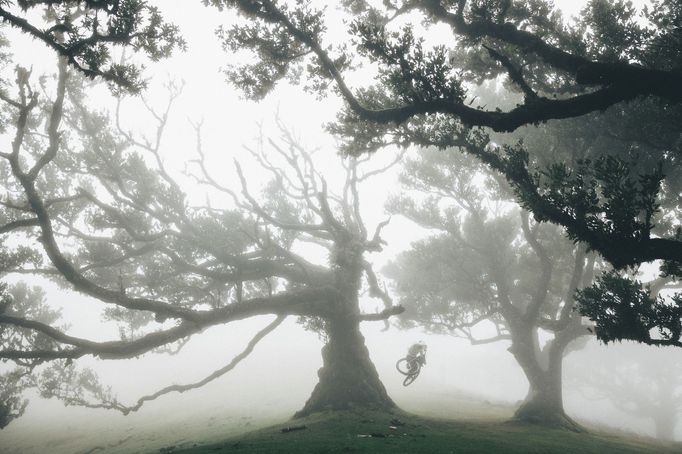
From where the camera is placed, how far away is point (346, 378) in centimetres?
1623

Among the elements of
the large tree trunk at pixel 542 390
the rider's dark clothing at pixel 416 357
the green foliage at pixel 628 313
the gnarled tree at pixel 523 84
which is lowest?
the large tree trunk at pixel 542 390

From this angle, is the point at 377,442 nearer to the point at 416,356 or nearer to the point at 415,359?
the point at 415,359

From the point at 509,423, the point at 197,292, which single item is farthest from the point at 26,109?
the point at 509,423

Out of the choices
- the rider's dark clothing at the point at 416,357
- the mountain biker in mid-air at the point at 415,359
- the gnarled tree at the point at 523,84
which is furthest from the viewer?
the rider's dark clothing at the point at 416,357

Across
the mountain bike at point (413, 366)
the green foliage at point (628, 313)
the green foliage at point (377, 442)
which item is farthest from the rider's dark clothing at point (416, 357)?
the green foliage at point (628, 313)

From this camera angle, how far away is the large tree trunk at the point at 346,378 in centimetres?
1535

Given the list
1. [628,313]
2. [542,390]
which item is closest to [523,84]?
[628,313]

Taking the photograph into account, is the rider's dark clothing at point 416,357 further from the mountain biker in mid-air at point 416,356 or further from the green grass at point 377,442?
the green grass at point 377,442

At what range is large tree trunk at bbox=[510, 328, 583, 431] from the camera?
55.6 feet

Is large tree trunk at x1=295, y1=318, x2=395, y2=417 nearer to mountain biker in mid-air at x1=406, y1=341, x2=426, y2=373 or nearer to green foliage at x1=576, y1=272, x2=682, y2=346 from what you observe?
mountain biker in mid-air at x1=406, y1=341, x2=426, y2=373

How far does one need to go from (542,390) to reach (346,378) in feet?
33.3

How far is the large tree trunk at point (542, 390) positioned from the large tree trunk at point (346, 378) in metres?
6.92

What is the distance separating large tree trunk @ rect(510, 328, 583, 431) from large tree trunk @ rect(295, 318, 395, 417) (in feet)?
22.7

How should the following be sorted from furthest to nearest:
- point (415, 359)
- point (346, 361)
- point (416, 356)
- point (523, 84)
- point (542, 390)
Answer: point (542, 390) → point (416, 356) → point (415, 359) → point (346, 361) → point (523, 84)
